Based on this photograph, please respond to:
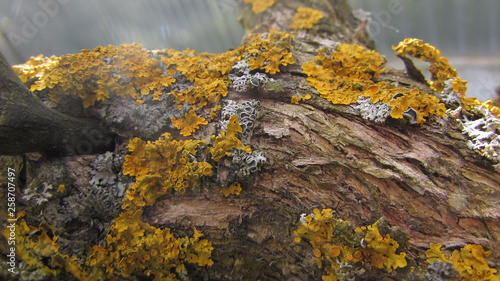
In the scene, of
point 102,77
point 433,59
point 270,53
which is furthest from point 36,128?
point 433,59

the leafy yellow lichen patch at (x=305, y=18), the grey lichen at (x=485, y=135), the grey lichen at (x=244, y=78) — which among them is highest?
the leafy yellow lichen patch at (x=305, y=18)

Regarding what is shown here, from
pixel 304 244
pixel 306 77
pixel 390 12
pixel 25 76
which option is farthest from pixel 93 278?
pixel 390 12

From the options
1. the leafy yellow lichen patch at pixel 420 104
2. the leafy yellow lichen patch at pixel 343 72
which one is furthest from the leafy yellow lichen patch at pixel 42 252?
the leafy yellow lichen patch at pixel 420 104

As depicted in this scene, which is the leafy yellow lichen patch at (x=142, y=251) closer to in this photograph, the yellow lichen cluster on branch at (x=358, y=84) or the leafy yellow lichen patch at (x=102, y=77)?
the leafy yellow lichen patch at (x=102, y=77)

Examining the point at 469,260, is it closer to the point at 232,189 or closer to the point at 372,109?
the point at 372,109

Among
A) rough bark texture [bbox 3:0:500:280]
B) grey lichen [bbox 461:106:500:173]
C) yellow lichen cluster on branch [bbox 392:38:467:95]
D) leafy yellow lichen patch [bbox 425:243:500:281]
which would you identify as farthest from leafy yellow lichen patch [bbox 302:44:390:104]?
leafy yellow lichen patch [bbox 425:243:500:281]

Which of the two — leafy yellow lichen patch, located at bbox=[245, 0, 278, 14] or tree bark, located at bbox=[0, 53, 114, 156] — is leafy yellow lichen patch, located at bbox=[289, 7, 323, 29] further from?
tree bark, located at bbox=[0, 53, 114, 156]
